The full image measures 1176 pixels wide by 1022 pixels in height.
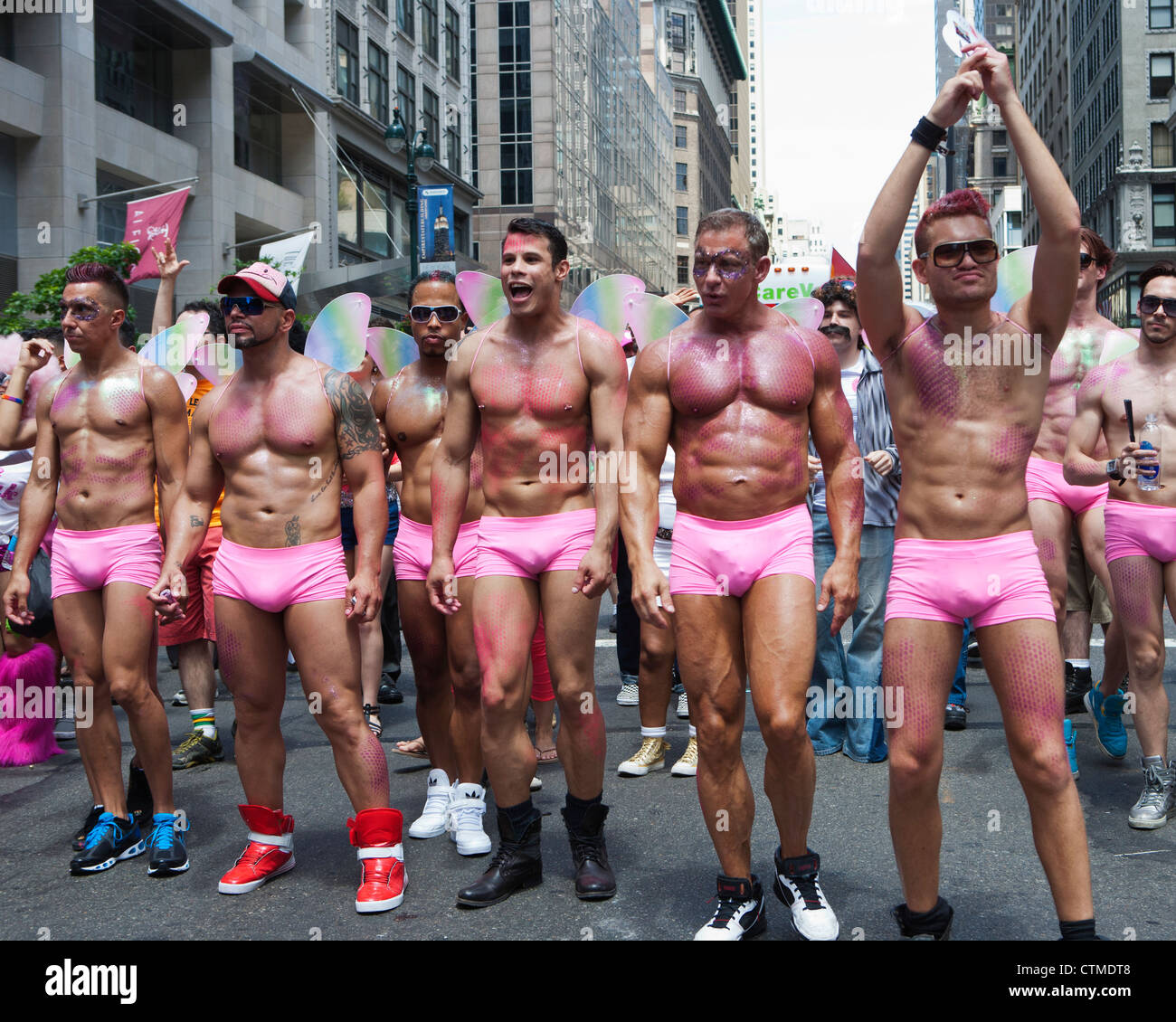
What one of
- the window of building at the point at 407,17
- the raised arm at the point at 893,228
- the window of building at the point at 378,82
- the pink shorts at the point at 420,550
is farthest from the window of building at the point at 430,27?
the raised arm at the point at 893,228

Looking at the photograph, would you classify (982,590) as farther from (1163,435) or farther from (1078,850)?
(1163,435)

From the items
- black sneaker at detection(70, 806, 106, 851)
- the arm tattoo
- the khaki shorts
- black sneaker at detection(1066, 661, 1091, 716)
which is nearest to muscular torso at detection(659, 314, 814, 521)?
the arm tattoo

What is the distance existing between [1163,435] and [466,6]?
46.6 metres

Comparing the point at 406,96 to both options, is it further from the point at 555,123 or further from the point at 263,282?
the point at 263,282

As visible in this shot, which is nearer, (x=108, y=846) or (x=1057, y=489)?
(x=108, y=846)

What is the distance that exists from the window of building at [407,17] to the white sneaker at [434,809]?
122ft

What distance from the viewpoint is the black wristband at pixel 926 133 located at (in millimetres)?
3516

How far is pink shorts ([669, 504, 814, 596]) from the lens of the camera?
4.02 m

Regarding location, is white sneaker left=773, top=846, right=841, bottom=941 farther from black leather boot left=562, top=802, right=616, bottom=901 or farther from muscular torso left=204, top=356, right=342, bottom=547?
muscular torso left=204, top=356, right=342, bottom=547

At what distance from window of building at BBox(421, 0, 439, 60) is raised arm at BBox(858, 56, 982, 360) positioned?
40.8 m

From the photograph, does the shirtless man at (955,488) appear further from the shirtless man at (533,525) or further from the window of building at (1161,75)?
the window of building at (1161,75)

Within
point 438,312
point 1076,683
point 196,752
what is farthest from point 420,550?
point 1076,683

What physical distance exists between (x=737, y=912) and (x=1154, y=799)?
2211 millimetres

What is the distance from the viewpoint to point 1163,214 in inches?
2344
